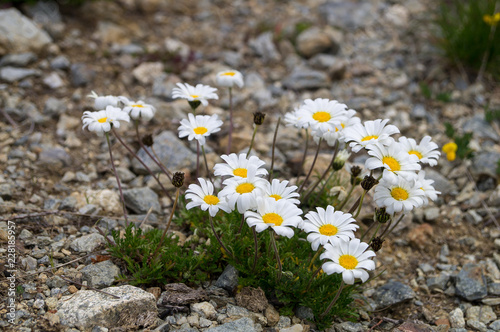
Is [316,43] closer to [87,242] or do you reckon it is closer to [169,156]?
[169,156]

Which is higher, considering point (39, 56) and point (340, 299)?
point (39, 56)

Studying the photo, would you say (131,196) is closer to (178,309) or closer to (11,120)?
(178,309)

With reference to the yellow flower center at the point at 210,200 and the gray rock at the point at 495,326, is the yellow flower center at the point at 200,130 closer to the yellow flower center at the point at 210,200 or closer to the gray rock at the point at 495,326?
the yellow flower center at the point at 210,200

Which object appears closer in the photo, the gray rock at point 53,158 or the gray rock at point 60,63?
the gray rock at point 53,158

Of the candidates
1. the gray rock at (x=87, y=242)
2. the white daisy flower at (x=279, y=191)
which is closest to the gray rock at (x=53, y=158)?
the gray rock at (x=87, y=242)

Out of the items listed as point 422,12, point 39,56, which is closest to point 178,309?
point 39,56
